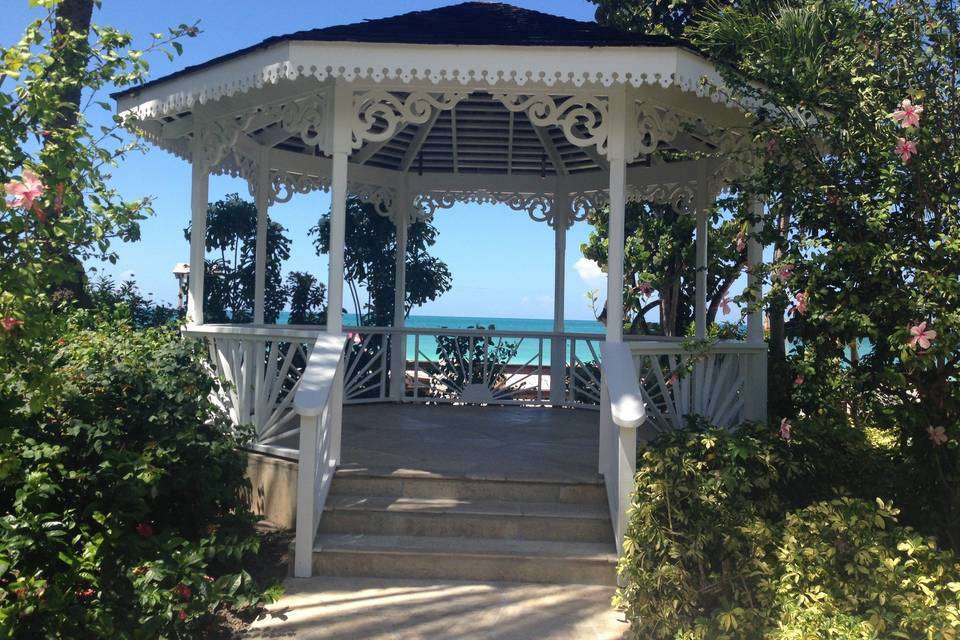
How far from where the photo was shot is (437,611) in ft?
13.7

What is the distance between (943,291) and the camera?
382cm

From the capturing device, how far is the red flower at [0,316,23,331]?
127 inches

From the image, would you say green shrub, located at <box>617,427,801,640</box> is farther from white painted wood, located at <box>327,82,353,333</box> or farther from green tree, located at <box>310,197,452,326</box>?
green tree, located at <box>310,197,452,326</box>

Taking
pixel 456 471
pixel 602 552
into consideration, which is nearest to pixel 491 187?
pixel 456 471

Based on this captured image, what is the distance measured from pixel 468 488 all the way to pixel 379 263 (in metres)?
6.85

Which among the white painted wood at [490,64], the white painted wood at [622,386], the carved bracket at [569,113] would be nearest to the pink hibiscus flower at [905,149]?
the white painted wood at [490,64]

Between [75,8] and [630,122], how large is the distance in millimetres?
5529

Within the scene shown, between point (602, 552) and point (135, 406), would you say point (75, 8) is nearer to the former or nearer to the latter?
point (135, 406)

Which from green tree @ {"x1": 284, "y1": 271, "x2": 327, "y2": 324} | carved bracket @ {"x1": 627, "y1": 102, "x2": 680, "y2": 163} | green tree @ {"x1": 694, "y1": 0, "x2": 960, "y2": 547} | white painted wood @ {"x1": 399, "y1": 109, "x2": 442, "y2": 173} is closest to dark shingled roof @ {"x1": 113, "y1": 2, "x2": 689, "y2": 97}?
carved bracket @ {"x1": 627, "y1": 102, "x2": 680, "y2": 163}

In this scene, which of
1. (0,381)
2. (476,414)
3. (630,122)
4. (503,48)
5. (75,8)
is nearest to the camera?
(0,381)

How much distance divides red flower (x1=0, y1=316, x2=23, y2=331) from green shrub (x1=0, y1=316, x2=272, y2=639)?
0.33 meters

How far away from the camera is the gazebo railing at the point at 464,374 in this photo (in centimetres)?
576

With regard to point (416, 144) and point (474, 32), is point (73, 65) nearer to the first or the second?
point (474, 32)

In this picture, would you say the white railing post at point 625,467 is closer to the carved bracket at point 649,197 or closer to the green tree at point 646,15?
the carved bracket at point 649,197
